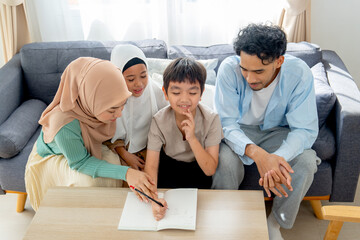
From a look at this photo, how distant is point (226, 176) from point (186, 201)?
1.34ft

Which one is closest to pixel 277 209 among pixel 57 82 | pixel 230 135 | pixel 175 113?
pixel 230 135

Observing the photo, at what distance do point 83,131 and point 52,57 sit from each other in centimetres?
93

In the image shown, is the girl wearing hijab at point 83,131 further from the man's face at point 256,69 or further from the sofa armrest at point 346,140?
the sofa armrest at point 346,140

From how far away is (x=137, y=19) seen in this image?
2588 millimetres

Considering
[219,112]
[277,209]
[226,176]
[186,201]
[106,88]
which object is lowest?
[277,209]

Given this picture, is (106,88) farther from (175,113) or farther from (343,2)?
(343,2)

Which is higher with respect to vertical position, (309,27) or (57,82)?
(309,27)

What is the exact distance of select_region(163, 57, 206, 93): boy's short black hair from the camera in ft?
4.87

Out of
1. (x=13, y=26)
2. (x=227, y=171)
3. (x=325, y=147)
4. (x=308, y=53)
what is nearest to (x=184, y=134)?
(x=227, y=171)

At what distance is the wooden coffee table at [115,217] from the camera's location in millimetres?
1204

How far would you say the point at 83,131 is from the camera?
61.5 inches

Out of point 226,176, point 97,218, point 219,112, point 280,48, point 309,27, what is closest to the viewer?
point 97,218

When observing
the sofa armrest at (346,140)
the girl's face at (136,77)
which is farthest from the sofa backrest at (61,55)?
the girl's face at (136,77)

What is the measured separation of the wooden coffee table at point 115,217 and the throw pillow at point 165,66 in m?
0.93
